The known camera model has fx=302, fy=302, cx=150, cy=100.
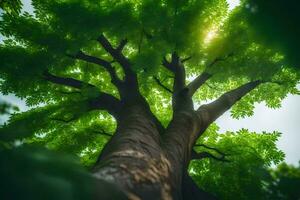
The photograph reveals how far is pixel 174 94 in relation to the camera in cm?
753

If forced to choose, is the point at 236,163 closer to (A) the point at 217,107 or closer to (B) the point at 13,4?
(A) the point at 217,107

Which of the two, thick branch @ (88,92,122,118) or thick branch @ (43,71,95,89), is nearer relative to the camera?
thick branch @ (88,92,122,118)

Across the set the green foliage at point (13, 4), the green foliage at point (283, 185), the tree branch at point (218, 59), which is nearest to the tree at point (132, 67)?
the tree branch at point (218, 59)

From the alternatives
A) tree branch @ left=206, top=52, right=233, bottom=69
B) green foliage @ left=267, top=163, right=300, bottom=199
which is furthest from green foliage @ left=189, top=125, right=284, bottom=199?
green foliage @ left=267, top=163, right=300, bottom=199

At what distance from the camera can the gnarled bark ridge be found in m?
3.45

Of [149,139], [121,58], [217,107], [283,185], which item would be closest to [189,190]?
[149,139]

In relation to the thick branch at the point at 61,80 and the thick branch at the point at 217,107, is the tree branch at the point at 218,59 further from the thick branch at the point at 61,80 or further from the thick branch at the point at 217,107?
the thick branch at the point at 61,80

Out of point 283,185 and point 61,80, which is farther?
point 61,80

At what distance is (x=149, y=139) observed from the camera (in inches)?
192

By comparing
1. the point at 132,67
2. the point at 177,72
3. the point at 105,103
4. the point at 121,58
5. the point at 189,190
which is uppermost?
the point at 177,72

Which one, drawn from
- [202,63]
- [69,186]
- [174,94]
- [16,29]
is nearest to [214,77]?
[202,63]

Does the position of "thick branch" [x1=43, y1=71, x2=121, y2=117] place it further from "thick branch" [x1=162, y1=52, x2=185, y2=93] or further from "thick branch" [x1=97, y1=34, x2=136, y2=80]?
"thick branch" [x1=162, y1=52, x2=185, y2=93]

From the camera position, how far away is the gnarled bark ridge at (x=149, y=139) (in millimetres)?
3445

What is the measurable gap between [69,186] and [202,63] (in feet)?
23.6
